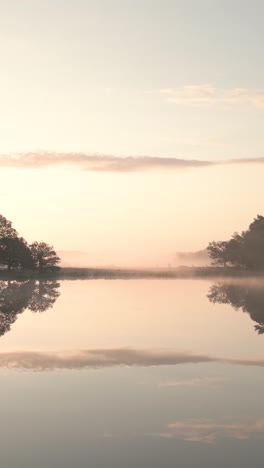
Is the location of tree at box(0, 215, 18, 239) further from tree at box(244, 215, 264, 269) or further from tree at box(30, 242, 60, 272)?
tree at box(244, 215, 264, 269)

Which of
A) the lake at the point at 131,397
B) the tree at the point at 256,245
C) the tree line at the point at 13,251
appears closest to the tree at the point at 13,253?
the tree line at the point at 13,251

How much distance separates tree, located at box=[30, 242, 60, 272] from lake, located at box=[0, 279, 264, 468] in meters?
141

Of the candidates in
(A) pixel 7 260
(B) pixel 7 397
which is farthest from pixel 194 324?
(A) pixel 7 260

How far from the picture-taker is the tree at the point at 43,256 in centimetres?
17388

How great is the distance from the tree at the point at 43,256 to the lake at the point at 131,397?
463ft

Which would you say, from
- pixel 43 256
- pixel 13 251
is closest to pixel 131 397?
pixel 13 251

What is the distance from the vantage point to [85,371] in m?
20.8

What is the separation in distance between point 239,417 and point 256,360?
30.0ft

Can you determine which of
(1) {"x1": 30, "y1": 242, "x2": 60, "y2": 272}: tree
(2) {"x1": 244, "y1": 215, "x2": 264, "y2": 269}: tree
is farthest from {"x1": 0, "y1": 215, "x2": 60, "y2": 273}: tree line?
(2) {"x1": 244, "y1": 215, "x2": 264, "y2": 269}: tree

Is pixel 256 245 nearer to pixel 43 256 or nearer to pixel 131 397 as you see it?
pixel 43 256

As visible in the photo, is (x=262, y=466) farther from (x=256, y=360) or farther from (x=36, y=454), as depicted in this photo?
(x=256, y=360)

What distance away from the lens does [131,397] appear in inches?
658

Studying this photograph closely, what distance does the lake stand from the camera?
11625 millimetres

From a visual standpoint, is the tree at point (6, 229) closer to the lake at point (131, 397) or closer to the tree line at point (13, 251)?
the tree line at point (13, 251)
